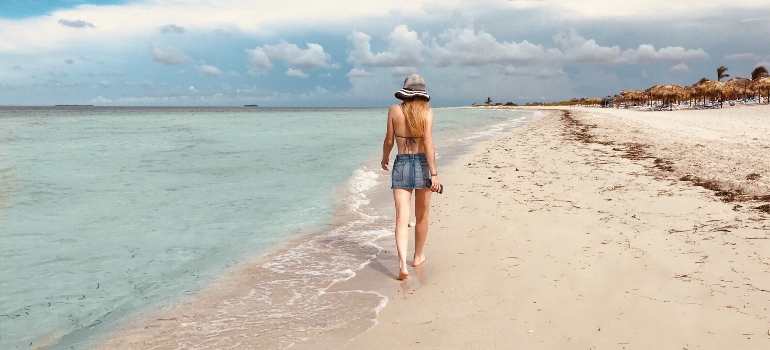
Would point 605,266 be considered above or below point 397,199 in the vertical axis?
below

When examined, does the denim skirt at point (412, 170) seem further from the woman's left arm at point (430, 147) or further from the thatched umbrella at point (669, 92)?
the thatched umbrella at point (669, 92)

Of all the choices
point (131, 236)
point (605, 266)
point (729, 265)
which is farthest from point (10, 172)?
point (729, 265)

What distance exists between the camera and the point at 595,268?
16.6ft

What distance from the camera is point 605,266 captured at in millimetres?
5082

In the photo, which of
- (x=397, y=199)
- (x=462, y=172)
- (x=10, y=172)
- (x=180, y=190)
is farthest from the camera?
(x=10, y=172)

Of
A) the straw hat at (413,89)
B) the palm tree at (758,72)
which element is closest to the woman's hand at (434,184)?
the straw hat at (413,89)

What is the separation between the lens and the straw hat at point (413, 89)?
504 centimetres

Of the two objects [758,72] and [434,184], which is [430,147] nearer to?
[434,184]

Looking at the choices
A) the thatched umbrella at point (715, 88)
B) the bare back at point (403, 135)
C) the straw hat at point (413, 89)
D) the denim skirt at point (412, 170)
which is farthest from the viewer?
the thatched umbrella at point (715, 88)

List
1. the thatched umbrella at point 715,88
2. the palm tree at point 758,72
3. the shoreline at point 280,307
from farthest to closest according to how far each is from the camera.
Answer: the palm tree at point 758,72, the thatched umbrella at point 715,88, the shoreline at point 280,307

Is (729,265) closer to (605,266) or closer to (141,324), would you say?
(605,266)

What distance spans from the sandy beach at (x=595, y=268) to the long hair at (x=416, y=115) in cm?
157

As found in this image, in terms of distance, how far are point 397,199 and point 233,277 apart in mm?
2106

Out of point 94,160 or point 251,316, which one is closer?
point 251,316
